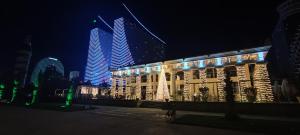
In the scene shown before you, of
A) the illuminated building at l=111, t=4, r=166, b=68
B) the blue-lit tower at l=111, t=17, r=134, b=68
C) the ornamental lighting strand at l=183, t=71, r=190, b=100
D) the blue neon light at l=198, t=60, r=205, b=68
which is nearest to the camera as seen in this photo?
the blue neon light at l=198, t=60, r=205, b=68

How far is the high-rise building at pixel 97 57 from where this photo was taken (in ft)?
362

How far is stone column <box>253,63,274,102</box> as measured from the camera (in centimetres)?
2296

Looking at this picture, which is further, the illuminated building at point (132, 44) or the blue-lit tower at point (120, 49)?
the blue-lit tower at point (120, 49)

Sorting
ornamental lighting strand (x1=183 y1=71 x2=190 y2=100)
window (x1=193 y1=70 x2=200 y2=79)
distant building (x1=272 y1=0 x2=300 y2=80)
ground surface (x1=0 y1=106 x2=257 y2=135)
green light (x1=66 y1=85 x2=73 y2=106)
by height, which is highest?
distant building (x1=272 y1=0 x2=300 y2=80)

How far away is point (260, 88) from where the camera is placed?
79.1ft

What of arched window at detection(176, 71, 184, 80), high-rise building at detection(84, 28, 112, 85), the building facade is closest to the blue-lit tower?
the building facade

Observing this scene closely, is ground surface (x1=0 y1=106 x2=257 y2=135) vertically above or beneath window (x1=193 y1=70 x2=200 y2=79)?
beneath

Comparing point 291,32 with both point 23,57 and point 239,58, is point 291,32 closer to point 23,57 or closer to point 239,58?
point 239,58

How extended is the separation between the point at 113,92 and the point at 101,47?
248ft

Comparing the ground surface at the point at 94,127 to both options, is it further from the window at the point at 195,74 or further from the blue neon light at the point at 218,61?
the window at the point at 195,74

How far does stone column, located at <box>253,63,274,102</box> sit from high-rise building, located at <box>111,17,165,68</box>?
42.8m

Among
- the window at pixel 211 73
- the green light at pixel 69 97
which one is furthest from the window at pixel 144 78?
the green light at pixel 69 97

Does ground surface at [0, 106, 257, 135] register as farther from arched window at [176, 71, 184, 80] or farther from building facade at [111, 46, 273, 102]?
arched window at [176, 71, 184, 80]

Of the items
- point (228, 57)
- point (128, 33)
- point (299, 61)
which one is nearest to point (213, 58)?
point (228, 57)
